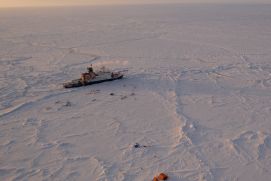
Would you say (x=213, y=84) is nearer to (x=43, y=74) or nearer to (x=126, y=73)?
(x=126, y=73)

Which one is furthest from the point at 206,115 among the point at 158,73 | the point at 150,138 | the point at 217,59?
the point at 217,59

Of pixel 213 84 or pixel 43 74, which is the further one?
pixel 43 74

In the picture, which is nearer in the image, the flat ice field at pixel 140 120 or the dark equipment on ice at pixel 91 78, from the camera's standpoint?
the flat ice field at pixel 140 120

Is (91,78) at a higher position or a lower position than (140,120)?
higher

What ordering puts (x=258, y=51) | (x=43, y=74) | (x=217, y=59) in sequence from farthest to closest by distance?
(x=258, y=51)
(x=217, y=59)
(x=43, y=74)

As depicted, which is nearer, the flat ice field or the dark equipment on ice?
the flat ice field

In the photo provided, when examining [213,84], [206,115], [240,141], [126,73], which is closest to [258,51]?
[213,84]

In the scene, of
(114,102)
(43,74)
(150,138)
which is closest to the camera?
(150,138)

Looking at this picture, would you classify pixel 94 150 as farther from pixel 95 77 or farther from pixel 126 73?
pixel 126 73

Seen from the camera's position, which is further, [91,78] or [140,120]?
[91,78]
